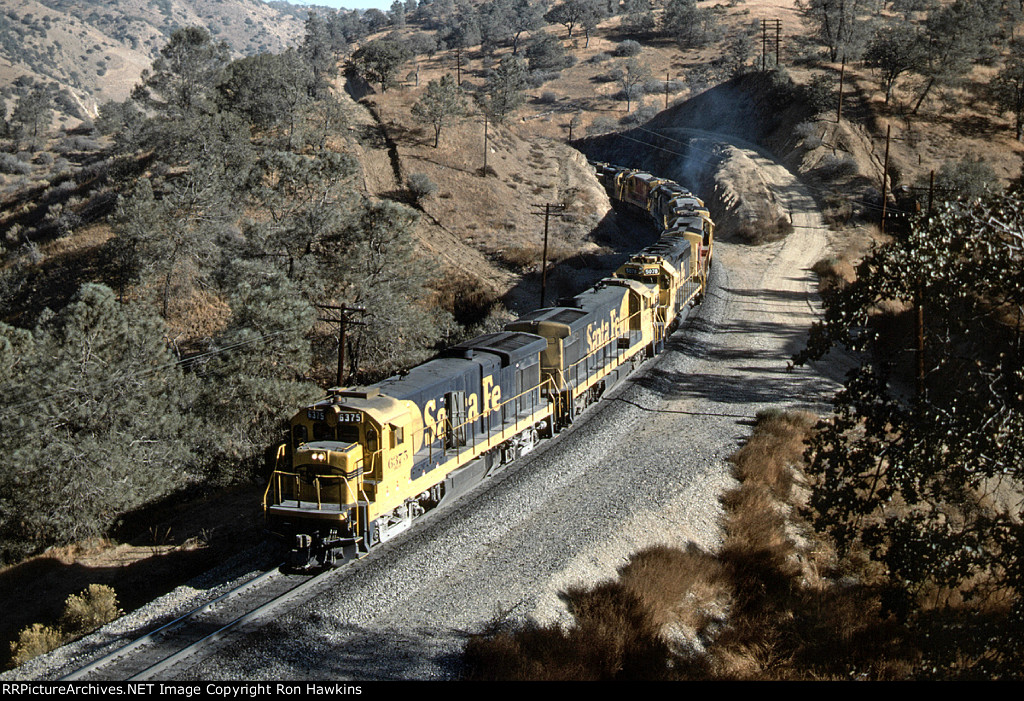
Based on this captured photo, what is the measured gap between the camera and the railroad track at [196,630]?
38.2 feet

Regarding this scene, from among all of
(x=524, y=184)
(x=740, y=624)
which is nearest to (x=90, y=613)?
(x=740, y=624)

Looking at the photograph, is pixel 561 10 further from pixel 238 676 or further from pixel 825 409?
pixel 238 676

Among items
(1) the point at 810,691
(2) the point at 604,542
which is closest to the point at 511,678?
(2) the point at 604,542

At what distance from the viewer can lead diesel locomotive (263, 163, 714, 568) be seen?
14.6 meters

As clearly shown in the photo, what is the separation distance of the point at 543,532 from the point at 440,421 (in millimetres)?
3452

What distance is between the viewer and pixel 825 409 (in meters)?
26.9

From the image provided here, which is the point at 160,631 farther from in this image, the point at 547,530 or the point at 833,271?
the point at 833,271

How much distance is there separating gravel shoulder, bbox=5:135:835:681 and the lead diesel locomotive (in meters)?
0.77

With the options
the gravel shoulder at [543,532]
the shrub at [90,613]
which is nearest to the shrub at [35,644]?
the shrub at [90,613]

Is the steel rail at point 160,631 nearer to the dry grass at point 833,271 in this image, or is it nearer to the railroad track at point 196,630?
the railroad track at point 196,630

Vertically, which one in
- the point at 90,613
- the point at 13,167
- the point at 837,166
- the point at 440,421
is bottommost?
the point at 90,613

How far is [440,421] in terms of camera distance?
57.2ft

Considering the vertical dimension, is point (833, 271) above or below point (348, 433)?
below

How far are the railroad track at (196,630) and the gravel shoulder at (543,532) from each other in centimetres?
45
